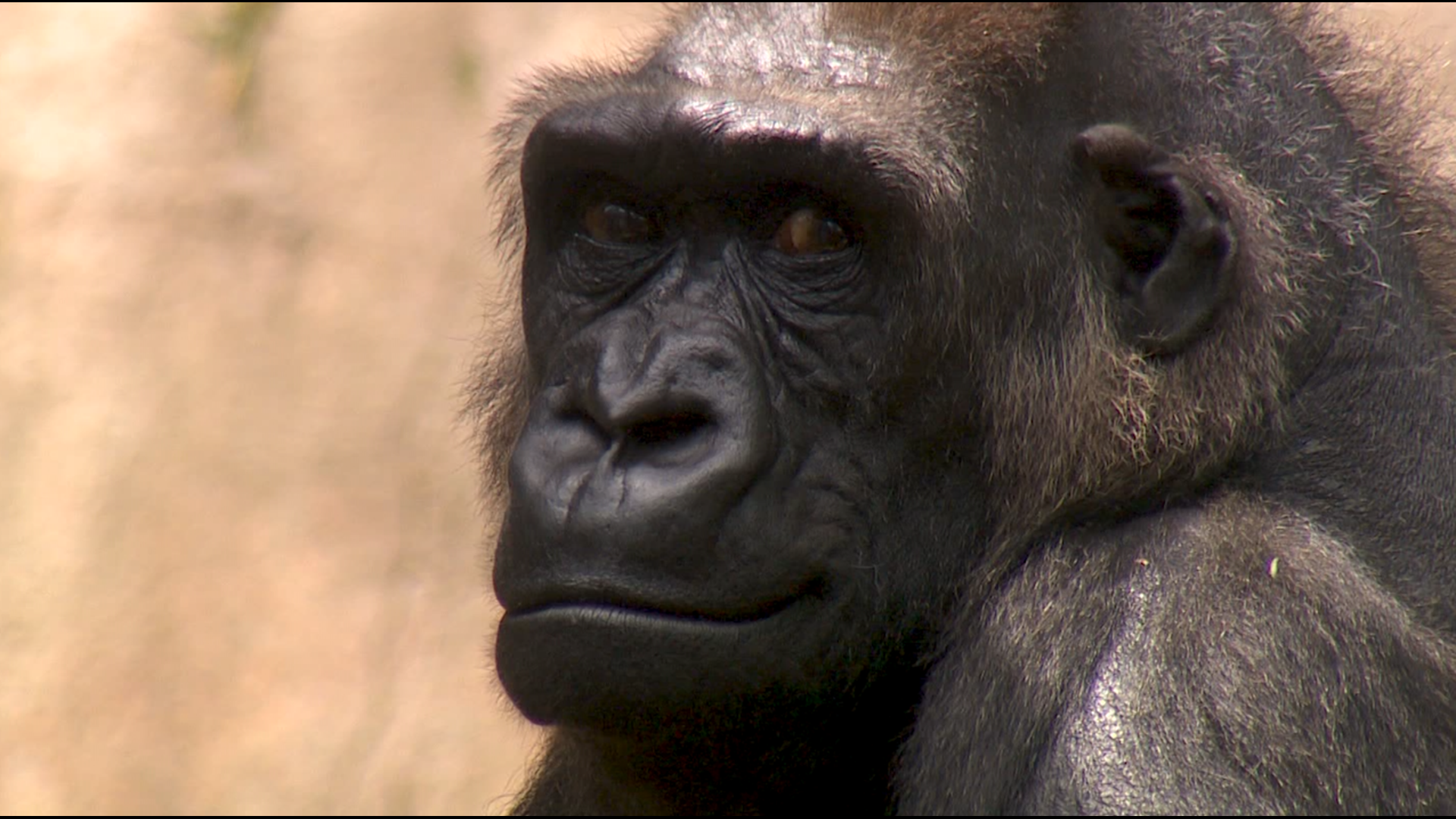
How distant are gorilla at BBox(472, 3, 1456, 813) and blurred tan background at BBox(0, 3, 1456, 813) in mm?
3720

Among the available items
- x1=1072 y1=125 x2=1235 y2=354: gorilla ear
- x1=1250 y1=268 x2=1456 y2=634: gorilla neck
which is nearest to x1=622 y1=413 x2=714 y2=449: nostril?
x1=1072 y1=125 x2=1235 y2=354: gorilla ear

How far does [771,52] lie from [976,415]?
0.91 m

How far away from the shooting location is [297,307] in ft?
25.3

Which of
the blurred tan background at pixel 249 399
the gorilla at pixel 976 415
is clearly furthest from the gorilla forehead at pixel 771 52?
the blurred tan background at pixel 249 399

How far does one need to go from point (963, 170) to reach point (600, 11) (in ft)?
15.6

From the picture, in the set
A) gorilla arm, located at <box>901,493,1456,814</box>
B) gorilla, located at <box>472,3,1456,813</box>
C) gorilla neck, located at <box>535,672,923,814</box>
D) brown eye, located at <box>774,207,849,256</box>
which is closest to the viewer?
gorilla arm, located at <box>901,493,1456,814</box>

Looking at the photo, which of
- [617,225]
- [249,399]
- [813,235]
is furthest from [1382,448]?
[249,399]

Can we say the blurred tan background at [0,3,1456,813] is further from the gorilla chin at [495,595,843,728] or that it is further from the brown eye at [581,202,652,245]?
the gorilla chin at [495,595,843,728]

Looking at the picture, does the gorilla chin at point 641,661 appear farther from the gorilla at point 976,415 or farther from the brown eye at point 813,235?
the brown eye at point 813,235

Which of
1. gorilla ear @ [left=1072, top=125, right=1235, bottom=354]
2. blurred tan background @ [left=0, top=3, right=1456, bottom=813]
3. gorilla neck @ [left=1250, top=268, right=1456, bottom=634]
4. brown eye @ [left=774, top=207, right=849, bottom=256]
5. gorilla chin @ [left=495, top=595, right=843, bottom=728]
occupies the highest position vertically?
blurred tan background @ [left=0, top=3, right=1456, bottom=813]

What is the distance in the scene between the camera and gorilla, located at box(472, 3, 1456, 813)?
3184 millimetres

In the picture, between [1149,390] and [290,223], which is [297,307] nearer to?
[290,223]

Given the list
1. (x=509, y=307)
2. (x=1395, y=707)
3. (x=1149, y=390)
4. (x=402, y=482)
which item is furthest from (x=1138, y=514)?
(x=402, y=482)

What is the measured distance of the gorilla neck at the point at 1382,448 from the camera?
3.40m
